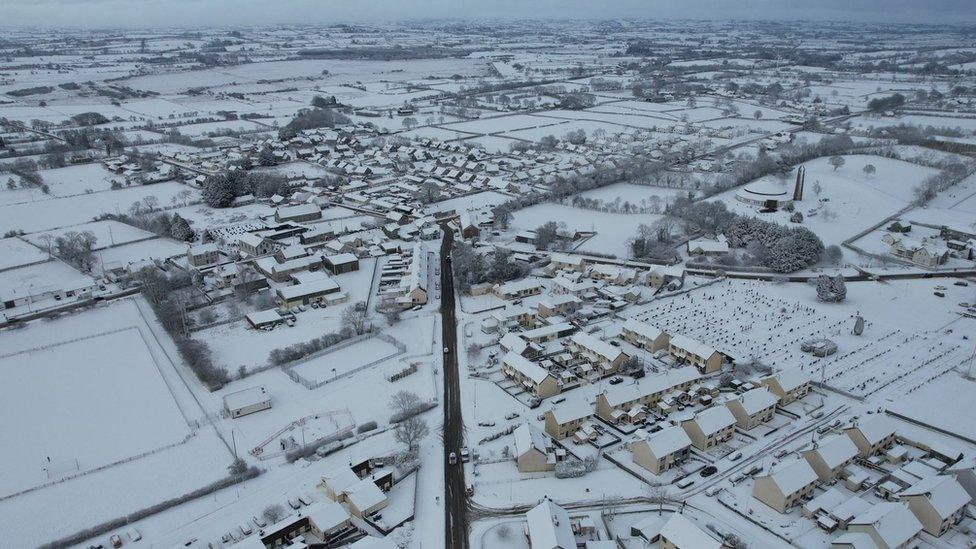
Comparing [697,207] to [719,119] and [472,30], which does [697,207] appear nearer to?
[719,119]

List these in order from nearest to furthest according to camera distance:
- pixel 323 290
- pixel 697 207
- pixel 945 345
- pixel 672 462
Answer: pixel 672 462 → pixel 945 345 → pixel 323 290 → pixel 697 207

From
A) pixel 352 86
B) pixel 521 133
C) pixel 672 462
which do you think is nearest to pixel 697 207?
pixel 672 462

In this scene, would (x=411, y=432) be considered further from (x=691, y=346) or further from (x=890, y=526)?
(x=890, y=526)

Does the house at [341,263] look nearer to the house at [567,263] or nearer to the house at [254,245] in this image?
the house at [254,245]

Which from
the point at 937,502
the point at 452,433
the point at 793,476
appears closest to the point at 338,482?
the point at 452,433

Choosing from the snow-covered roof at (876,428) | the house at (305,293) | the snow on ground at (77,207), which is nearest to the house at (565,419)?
the snow-covered roof at (876,428)

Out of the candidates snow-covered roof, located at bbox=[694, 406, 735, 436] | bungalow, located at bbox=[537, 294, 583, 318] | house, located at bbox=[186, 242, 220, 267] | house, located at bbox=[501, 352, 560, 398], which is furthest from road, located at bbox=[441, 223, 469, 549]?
house, located at bbox=[186, 242, 220, 267]
